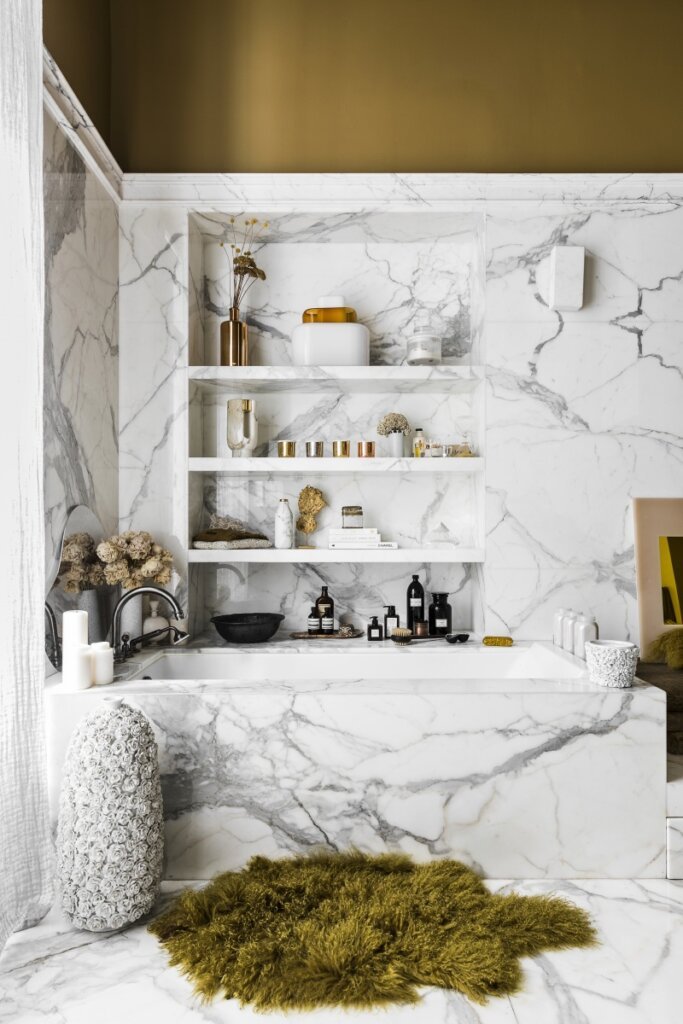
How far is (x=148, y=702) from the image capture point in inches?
76.7

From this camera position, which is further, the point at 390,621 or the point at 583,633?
the point at 390,621

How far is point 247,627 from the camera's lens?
2652mm

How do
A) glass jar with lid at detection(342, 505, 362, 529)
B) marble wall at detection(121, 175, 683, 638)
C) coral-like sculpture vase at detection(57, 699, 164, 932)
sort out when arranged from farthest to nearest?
1. glass jar with lid at detection(342, 505, 362, 529)
2. marble wall at detection(121, 175, 683, 638)
3. coral-like sculpture vase at detection(57, 699, 164, 932)

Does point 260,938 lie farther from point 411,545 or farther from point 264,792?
point 411,545

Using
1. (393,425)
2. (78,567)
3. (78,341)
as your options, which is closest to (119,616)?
(78,567)

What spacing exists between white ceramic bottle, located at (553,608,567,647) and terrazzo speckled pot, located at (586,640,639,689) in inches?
16.2

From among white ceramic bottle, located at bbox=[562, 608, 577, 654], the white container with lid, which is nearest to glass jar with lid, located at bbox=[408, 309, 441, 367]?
the white container with lid

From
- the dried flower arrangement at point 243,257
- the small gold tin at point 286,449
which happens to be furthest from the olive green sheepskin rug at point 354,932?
the dried flower arrangement at point 243,257

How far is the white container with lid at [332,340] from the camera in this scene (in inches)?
109

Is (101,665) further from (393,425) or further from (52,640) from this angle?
(393,425)

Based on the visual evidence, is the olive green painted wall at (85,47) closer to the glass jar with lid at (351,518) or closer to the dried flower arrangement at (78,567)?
the dried flower arrangement at (78,567)

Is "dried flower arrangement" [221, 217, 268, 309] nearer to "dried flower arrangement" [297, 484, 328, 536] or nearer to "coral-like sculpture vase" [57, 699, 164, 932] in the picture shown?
"dried flower arrangement" [297, 484, 328, 536]

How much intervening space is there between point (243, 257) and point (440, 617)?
154 centimetres

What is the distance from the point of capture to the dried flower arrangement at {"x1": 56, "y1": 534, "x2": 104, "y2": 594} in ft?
7.28
